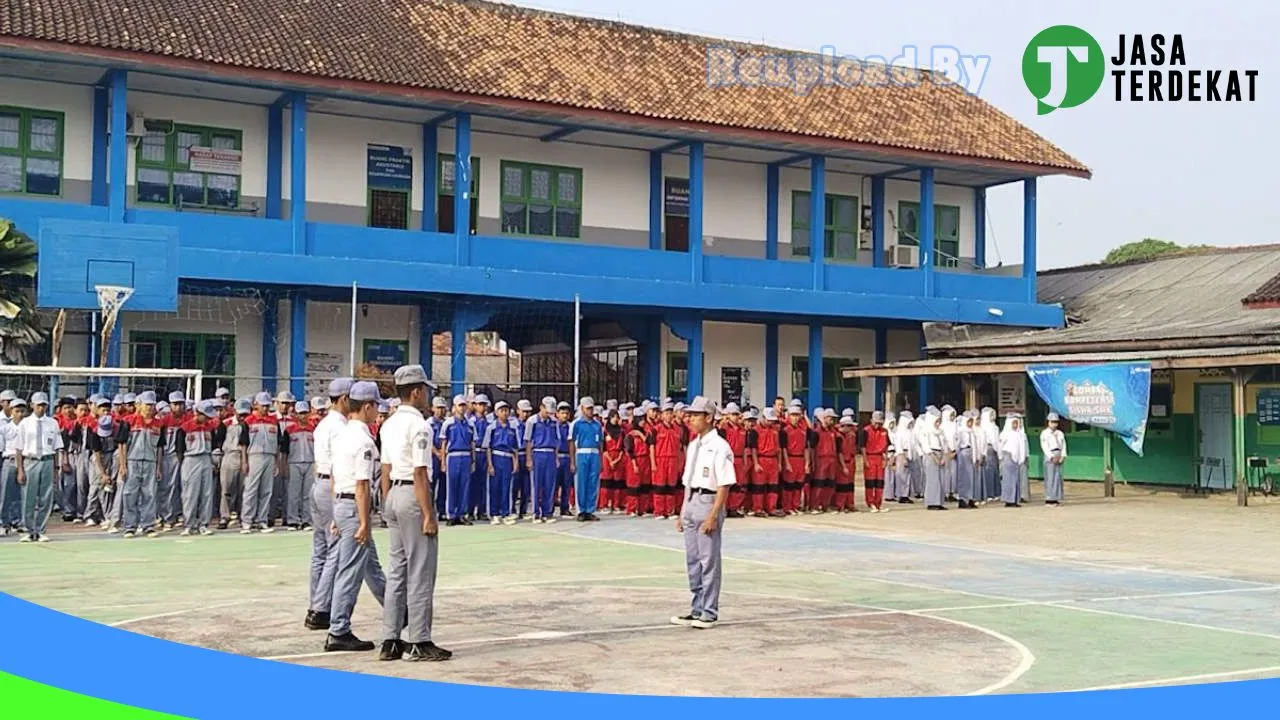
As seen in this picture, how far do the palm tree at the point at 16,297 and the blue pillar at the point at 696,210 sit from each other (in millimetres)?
11886

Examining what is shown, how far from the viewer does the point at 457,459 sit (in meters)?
19.4

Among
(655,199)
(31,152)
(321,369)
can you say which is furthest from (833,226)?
(31,152)

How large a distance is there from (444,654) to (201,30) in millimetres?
18266

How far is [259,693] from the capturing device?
25.1 ft

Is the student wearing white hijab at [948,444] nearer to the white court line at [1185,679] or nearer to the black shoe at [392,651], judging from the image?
the white court line at [1185,679]

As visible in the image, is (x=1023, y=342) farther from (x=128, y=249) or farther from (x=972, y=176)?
(x=128, y=249)

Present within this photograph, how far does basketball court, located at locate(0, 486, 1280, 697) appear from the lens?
8.80 m

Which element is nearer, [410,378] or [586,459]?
[410,378]

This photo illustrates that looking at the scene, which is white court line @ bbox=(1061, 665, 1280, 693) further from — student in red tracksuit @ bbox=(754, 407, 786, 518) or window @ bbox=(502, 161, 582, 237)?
window @ bbox=(502, 161, 582, 237)

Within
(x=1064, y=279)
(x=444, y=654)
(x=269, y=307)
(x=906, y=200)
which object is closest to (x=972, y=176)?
(x=906, y=200)

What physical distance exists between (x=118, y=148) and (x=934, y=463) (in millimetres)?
13854

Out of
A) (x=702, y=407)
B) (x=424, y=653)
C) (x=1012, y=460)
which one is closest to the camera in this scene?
(x=424, y=653)

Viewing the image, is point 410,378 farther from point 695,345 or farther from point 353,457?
point 695,345

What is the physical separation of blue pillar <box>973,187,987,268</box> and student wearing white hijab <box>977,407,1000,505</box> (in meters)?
10.5
